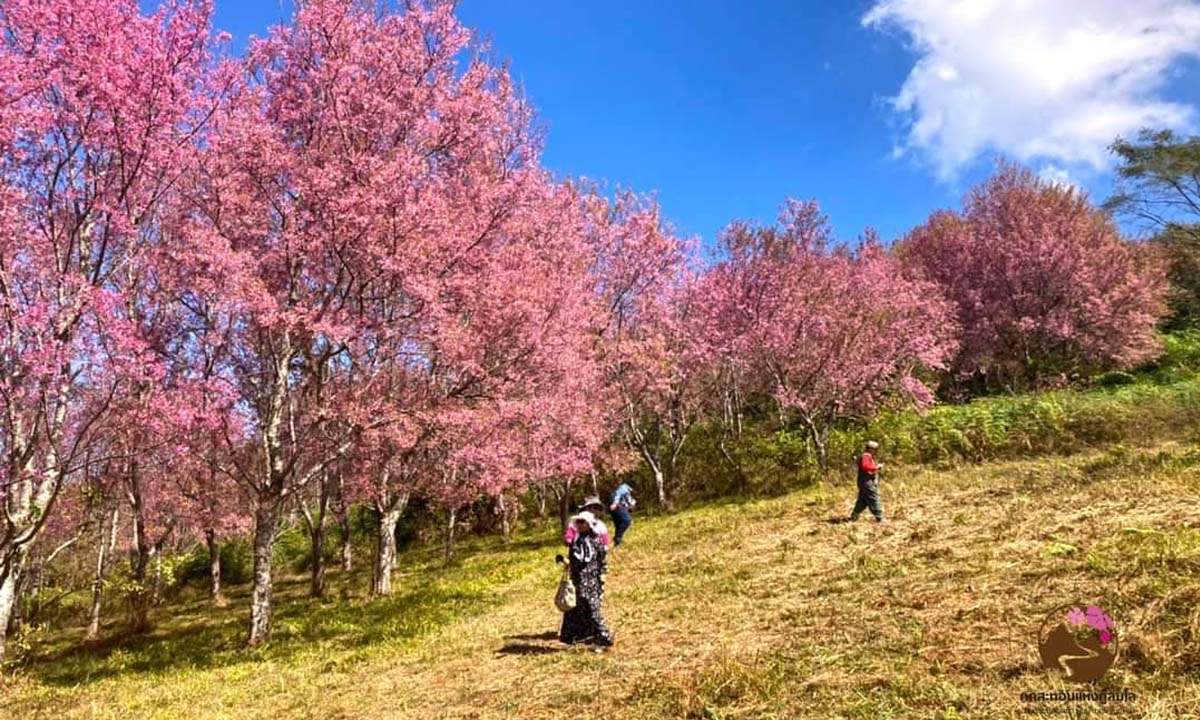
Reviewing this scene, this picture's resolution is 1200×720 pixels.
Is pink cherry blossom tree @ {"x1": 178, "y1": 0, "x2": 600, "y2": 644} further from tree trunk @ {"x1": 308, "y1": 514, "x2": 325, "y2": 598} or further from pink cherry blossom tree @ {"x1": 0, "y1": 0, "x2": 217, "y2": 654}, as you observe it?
tree trunk @ {"x1": 308, "y1": 514, "x2": 325, "y2": 598}

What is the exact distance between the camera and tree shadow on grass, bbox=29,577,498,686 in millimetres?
12531

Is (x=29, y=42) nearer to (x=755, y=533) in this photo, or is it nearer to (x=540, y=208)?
(x=540, y=208)

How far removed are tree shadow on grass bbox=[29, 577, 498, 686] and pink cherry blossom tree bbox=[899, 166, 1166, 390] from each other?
27862mm

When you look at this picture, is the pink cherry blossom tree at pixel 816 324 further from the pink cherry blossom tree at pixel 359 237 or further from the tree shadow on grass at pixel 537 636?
the tree shadow on grass at pixel 537 636

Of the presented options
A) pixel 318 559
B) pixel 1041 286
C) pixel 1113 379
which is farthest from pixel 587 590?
pixel 1113 379

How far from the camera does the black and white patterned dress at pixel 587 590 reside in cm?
873

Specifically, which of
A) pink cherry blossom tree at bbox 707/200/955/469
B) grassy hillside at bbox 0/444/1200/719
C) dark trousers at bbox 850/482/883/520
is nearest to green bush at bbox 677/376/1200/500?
pink cherry blossom tree at bbox 707/200/955/469

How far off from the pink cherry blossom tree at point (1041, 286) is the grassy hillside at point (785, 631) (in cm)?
1734

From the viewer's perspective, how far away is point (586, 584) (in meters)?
8.77

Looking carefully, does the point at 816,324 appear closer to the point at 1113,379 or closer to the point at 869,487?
the point at 869,487

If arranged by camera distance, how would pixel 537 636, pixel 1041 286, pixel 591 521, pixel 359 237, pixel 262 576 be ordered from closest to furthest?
pixel 591 521
pixel 537 636
pixel 359 237
pixel 262 576
pixel 1041 286

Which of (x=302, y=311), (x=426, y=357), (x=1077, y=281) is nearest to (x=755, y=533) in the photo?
(x=426, y=357)

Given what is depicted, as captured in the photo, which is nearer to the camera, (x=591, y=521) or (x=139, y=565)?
(x=591, y=521)

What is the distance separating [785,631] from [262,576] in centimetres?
1076
